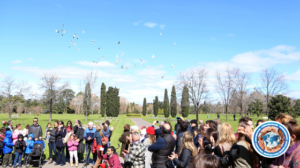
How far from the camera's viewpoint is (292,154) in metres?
3.27

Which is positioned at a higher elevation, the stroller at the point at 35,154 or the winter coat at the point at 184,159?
the winter coat at the point at 184,159

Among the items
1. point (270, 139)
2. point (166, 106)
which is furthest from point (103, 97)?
point (270, 139)

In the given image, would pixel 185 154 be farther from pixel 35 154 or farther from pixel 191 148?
pixel 35 154

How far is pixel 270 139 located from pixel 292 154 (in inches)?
19.2

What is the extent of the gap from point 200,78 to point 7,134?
4008 centimetres

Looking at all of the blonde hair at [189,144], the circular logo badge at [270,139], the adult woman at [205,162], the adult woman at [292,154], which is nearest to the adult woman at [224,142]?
the blonde hair at [189,144]

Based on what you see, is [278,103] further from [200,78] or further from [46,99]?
[46,99]

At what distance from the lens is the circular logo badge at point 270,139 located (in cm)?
314

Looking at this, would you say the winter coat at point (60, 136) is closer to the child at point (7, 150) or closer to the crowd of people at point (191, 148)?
the crowd of people at point (191, 148)

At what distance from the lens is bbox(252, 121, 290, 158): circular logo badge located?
3145 mm

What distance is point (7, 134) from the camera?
912cm

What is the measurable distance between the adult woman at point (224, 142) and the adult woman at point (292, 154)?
86 cm

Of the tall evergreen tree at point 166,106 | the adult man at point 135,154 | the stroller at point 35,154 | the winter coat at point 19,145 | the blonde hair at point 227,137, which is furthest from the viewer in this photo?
the tall evergreen tree at point 166,106

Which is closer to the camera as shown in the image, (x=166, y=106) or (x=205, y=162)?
(x=205, y=162)
